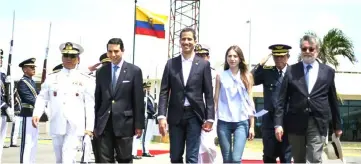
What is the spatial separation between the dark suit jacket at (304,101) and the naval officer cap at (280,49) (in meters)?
1.18

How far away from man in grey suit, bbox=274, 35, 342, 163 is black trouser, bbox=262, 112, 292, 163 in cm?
98

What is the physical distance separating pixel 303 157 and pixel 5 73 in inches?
250

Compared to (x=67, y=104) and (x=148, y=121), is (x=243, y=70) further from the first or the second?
(x=148, y=121)

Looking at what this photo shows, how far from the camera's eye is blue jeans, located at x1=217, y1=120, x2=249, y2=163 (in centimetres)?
710

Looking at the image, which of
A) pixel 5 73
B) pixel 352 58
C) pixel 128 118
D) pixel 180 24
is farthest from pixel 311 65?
pixel 352 58

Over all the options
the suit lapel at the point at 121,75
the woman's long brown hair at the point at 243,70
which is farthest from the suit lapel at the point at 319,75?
the suit lapel at the point at 121,75

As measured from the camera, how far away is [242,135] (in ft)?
23.6

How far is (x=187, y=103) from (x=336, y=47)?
34.1 metres

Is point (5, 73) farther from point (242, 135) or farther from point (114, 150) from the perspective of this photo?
point (242, 135)

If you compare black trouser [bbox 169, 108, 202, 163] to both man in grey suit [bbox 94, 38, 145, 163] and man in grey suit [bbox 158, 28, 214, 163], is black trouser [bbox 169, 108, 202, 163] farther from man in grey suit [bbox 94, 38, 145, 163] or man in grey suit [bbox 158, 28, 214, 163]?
man in grey suit [bbox 94, 38, 145, 163]

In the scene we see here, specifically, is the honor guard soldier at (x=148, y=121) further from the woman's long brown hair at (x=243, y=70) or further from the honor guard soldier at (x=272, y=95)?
the woman's long brown hair at (x=243, y=70)

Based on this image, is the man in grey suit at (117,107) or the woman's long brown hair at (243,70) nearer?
the man in grey suit at (117,107)

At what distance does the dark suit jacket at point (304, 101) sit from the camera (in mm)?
6820

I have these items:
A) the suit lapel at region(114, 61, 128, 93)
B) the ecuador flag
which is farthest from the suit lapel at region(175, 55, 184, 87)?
the ecuador flag
